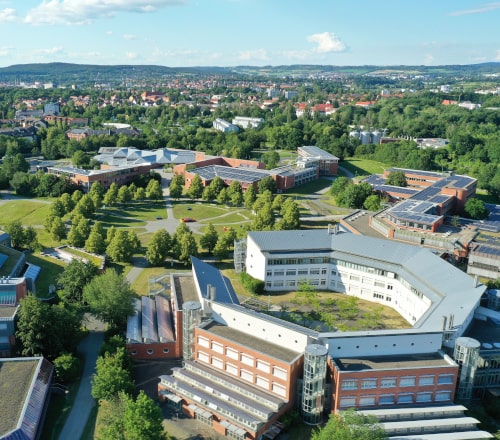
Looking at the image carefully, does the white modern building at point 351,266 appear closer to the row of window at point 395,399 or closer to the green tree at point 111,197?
the row of window at point 395,399

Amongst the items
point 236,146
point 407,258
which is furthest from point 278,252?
point 236,146

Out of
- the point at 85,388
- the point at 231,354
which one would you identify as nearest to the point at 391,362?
the point at 231,354

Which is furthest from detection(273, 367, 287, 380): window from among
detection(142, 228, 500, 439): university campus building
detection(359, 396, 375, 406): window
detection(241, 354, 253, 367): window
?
detection(359, 396, 375, 406): window

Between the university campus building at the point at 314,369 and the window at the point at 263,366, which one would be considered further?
the window at the point at 263,366

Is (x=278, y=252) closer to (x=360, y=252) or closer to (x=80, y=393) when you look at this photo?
(x=360, y=252)

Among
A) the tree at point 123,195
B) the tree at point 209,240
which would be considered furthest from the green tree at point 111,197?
the tree at point 209,240

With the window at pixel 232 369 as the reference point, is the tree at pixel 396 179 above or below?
above
